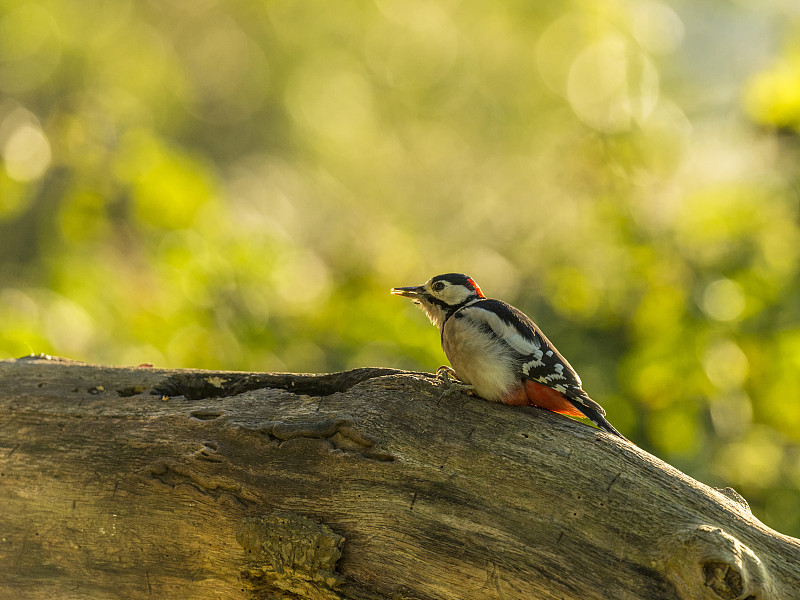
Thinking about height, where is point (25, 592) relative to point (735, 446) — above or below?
below

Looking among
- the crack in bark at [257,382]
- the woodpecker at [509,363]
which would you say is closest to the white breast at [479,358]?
the woodpecker at [509,363]

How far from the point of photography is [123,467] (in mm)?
2307

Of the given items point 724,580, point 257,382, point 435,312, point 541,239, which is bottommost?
point 724,580

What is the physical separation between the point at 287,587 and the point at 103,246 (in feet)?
14.8

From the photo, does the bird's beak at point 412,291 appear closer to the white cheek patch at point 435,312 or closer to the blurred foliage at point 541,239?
the white cheek patch at point 435,312

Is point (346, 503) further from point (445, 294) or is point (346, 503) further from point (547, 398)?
point (445, 294)

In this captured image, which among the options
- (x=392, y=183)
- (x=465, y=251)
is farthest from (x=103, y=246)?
(x=392, y=183)

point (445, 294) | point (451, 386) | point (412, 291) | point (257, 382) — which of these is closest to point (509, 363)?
point (451, 386)

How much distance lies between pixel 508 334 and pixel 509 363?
0.16 metres

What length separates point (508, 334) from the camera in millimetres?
2555

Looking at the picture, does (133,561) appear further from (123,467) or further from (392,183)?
(392,183)

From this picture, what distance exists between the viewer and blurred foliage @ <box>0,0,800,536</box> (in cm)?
453

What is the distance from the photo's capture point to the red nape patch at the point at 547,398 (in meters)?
2.40

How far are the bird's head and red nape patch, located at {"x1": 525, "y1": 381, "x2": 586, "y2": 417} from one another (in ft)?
1.86
